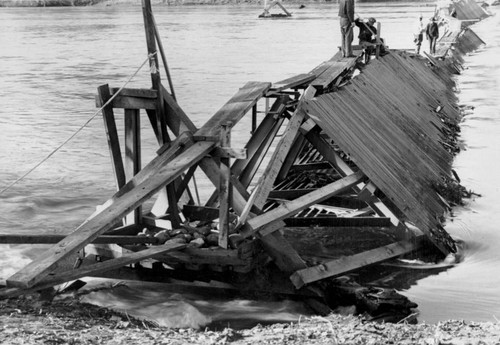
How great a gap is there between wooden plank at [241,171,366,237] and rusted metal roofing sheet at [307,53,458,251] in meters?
0.25

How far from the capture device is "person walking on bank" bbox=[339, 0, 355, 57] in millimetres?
16906

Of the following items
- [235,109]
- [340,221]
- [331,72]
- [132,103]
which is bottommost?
[340,221]

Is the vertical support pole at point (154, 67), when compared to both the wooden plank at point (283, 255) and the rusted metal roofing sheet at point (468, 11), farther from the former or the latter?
the rusted metal roofing sheet at point (468, 11)

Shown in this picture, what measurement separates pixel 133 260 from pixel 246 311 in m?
1.60

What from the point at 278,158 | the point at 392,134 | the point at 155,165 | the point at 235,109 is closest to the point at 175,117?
the point at 235,109

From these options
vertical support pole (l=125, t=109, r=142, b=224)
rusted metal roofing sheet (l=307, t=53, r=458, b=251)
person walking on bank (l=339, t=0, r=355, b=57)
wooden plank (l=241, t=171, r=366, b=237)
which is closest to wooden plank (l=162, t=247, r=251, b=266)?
wooden plank (l=241, t=171, r=366, b=237)

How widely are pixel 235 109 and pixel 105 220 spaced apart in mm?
2906

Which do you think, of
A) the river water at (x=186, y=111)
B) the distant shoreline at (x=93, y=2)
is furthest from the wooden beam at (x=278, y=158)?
the distant shoreline at (x=93, y=2)

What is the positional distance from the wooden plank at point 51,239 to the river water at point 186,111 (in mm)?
896

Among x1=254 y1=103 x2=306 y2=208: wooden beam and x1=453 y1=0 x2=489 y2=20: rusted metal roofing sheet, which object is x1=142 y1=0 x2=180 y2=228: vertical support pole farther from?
x1=453 y1=0 x2=489 y2=20: rusted metal roofing sheet

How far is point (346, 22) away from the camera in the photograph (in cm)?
1708

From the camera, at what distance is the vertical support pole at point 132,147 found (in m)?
9.70

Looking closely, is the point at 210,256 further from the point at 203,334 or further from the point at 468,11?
the point at 468,11

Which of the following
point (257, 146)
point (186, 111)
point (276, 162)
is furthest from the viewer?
point (186, 111)
